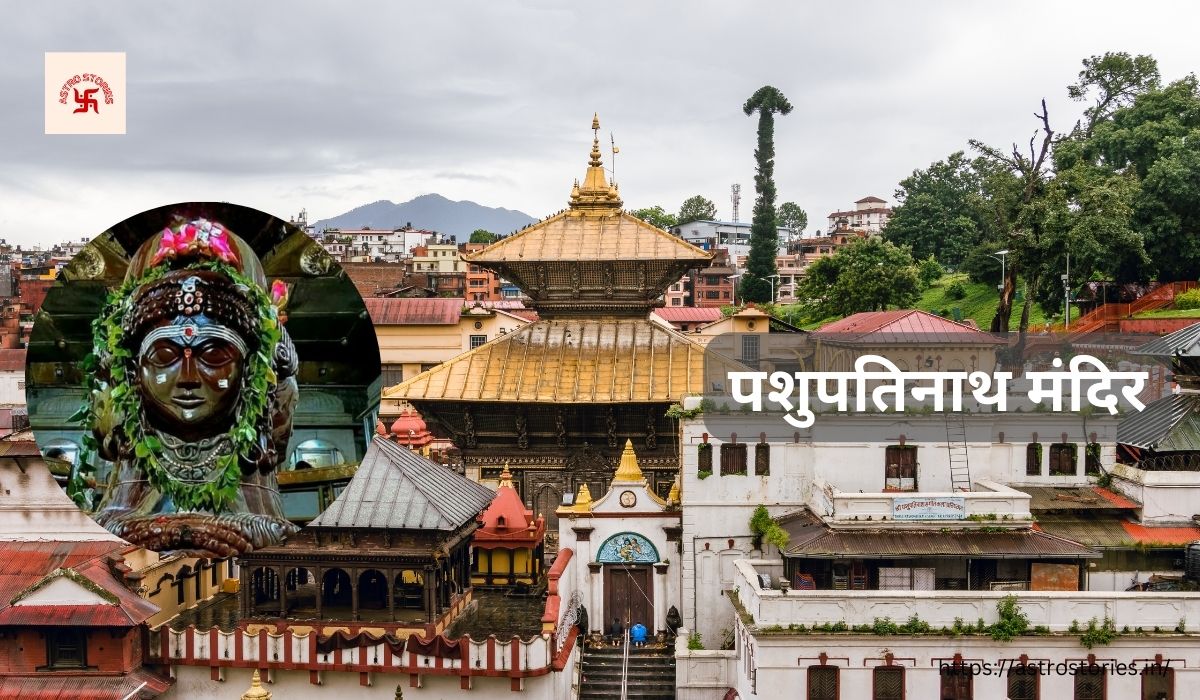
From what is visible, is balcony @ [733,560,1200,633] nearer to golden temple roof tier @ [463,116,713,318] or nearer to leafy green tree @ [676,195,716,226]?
golden temple roof tier @ [463,116,713,318]

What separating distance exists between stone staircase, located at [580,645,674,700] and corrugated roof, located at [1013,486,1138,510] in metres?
10.3

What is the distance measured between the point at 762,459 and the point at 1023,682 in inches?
325

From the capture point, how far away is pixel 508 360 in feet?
108

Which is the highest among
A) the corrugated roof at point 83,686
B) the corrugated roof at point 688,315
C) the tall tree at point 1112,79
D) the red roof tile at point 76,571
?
the tall tree at point 1112,79

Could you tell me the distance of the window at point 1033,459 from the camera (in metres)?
29.1

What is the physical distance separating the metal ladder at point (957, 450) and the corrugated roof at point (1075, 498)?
1.41m

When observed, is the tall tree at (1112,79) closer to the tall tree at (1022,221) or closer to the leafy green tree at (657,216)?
the tall tree at (1022,221)

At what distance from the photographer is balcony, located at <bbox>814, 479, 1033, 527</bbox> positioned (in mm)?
26594

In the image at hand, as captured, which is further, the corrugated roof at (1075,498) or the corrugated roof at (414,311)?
the corrugated roof at (414,311)

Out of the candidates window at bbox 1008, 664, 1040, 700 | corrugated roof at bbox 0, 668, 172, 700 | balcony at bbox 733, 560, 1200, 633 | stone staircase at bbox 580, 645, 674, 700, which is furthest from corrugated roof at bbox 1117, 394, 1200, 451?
corrugated roof at bbox 0, 668, 172, 700

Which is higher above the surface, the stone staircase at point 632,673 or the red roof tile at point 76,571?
the red roof tile at point 76,571

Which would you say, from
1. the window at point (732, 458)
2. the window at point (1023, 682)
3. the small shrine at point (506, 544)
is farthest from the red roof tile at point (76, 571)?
the window at point (1023, 682)

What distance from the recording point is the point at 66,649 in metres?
25.8

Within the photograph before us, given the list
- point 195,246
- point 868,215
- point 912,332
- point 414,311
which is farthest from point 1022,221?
point 868,215
